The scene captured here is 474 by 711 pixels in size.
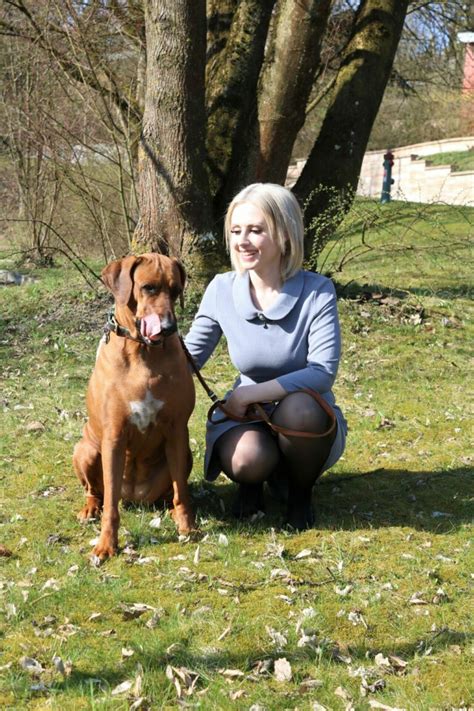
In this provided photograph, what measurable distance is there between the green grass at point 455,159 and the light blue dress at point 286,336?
25.5 metres

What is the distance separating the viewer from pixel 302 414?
382cm

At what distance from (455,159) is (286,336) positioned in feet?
92.1

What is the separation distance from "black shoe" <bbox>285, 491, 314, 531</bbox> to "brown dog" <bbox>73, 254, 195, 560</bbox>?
514 mm

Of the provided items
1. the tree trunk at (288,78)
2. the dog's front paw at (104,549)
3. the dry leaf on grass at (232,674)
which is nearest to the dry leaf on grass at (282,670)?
the dry leaf on grass at (232,674)

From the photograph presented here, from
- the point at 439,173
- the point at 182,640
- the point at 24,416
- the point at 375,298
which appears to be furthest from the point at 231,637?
the point at 439,173

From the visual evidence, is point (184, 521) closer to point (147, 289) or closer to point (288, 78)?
point (147, 289)

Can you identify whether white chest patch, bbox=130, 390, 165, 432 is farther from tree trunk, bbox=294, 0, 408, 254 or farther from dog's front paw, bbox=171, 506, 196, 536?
tree trunk, bbox=294, 0, 408, 254

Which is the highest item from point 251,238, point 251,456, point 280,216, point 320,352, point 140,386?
point 280,216

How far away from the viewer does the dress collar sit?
157 inches

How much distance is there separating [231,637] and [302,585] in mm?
547

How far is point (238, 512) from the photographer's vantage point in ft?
14.1

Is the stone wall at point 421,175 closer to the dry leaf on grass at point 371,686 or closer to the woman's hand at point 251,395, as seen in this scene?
the woman's hand at point 251,395

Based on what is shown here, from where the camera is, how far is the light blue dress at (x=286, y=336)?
3.93 meters

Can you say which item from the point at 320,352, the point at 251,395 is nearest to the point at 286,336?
the point at 320,352
